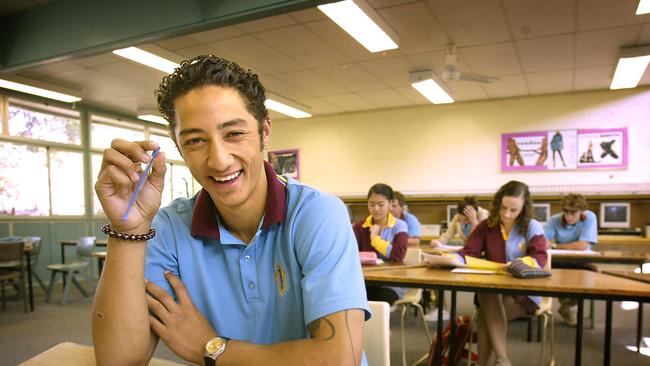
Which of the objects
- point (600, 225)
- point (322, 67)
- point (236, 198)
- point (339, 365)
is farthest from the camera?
point (600, 225)

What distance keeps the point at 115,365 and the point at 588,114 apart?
751cm

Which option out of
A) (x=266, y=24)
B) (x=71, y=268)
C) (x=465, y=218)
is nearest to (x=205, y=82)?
(x=266, y=24)

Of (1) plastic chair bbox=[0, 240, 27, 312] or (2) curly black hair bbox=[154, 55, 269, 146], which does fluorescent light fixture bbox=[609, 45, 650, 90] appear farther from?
(1) plastic chair bbox=[0, 240, 27, 312]

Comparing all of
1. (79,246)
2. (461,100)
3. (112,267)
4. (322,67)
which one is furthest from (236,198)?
(461,100)

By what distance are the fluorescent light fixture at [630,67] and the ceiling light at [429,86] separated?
7.21 ft

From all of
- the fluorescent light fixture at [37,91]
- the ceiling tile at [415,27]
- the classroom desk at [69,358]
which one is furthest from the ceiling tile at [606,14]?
the fluorescent light fixture at [37,91]

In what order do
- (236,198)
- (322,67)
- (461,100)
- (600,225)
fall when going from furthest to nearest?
(461,100)
(600,225)
(322,67)
(236,198)

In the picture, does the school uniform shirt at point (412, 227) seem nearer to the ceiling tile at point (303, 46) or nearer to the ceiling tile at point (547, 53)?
the ceiling tile at point (303, 46)

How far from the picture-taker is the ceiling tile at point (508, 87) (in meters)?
6.03

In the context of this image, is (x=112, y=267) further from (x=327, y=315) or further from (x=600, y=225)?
(x=600, y=225)

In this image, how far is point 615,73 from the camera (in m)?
5.55

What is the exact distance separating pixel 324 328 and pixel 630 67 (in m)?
6.12

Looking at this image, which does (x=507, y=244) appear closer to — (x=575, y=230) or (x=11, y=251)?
(x=575, y=230)

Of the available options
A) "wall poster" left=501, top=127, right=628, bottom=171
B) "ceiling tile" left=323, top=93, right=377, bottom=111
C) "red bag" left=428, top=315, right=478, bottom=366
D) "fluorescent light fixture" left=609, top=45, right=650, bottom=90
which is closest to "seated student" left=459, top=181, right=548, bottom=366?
"red bag" left=428, top=315, right=478, bottom=366
